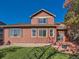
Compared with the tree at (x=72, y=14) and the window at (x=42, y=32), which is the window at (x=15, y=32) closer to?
the window at (x=42, y=32)

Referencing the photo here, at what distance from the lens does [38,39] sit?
4447cm

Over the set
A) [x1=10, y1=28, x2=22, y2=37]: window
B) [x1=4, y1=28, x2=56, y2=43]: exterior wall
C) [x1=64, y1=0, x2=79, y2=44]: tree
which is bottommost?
[x1=4, y1=28, x2=56, y2=43]: exterior wall

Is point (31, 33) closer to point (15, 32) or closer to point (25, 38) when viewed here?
point (25, 38)

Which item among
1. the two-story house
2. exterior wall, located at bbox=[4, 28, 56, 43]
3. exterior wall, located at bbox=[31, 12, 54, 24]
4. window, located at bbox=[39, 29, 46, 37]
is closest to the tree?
the two-story house

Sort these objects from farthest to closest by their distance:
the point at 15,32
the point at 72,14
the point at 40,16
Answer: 1. the point at 40,16
2. the point at 15,32
3. the point at 72,14

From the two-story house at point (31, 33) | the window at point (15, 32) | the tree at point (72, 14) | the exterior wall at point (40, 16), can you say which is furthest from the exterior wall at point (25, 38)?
the tree at point (72, 14)

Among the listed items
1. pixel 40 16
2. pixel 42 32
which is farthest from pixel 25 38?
pixel 40 16

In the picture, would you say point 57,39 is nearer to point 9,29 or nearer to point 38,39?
point 38,39

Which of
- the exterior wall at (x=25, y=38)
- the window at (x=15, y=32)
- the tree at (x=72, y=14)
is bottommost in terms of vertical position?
the exterior wall at (x=25, y=38)

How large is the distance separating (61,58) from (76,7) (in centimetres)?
769

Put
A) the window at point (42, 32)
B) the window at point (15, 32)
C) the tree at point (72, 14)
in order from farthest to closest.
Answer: the window at point (15, 32) → the window at point (42, 32) → the tree at point (72, 14)

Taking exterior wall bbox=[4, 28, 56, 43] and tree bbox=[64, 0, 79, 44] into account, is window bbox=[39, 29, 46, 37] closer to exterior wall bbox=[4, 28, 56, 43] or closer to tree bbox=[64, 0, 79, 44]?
exterior wall bbox=[4, 28, 56, 43]

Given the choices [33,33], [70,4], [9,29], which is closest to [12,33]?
[9,29]

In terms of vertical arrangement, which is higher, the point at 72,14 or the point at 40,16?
the point at 40,16
